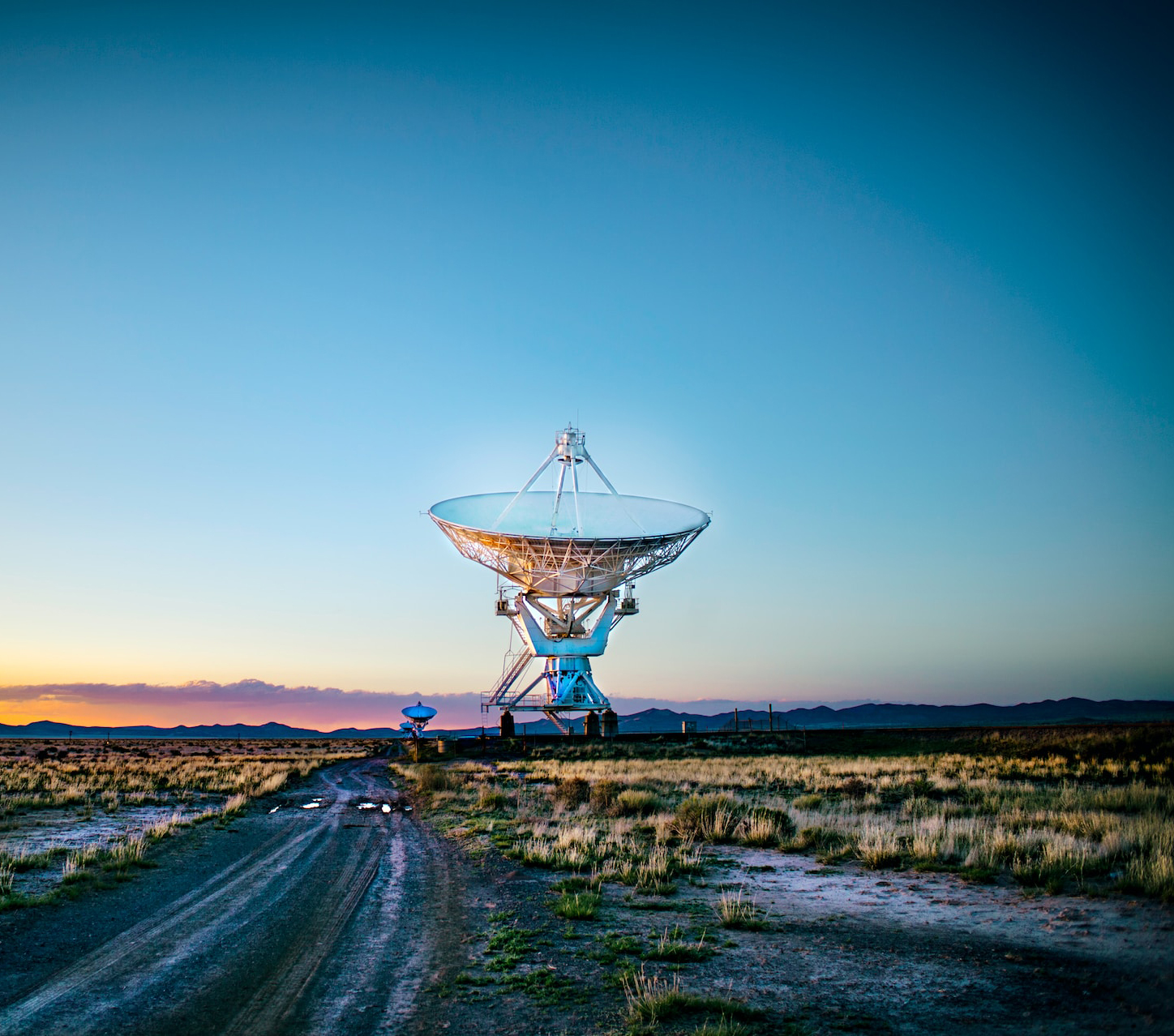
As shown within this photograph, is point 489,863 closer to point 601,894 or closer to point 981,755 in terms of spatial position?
point 601,894

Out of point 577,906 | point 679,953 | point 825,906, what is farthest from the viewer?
point 825,906

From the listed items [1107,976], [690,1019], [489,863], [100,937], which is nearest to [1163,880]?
[1107,976]

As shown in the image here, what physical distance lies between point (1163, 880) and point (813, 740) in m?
37.0

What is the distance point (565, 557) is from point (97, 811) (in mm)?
27053

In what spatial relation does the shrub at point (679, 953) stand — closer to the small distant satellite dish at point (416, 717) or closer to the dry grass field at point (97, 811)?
the dry grass field at point (97, 811)

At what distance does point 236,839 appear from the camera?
1493cm

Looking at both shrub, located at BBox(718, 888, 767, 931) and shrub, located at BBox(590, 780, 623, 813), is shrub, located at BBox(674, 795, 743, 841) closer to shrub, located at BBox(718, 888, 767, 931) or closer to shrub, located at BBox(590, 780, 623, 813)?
shrub, located at BBox(590, 780, 623, 813)

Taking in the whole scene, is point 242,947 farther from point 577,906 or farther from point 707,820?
point 707,820

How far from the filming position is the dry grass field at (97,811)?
1107 centimetres

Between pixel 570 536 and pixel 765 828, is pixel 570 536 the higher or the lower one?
the higher one

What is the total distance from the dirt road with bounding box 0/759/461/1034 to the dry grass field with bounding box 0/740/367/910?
0.84m

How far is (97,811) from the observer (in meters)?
18.9

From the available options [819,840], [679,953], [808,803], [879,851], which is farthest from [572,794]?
[679,953]

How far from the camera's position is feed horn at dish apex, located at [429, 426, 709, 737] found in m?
42.8
